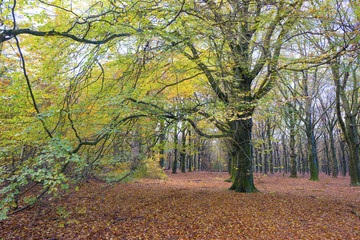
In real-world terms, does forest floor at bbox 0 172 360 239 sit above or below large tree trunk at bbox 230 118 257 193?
below

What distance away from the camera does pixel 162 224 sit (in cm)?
537

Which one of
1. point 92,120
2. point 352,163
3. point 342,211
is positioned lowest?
point 342,211

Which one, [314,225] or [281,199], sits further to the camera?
[281,199]

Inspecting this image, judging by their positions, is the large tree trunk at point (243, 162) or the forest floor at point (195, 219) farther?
the large tree trunk at point (243, 162)

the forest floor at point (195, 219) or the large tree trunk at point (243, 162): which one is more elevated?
the large tree trunk at point (243, 162)

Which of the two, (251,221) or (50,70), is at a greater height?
(50,70)

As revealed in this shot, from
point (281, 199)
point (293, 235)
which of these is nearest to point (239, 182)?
point (281, 199)

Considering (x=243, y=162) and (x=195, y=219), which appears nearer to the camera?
(x=195, y=219)

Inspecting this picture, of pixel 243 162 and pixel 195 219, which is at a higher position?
pixel 243 162

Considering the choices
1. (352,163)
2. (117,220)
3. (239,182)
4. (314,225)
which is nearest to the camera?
(314,225)

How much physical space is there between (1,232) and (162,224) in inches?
153

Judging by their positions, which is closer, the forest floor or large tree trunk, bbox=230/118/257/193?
the forest floor

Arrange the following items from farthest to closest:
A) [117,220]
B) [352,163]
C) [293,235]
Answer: [352,163] < [117,220] < [293,235]

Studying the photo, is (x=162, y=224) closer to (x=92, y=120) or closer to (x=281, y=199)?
(x=92, y=120)
